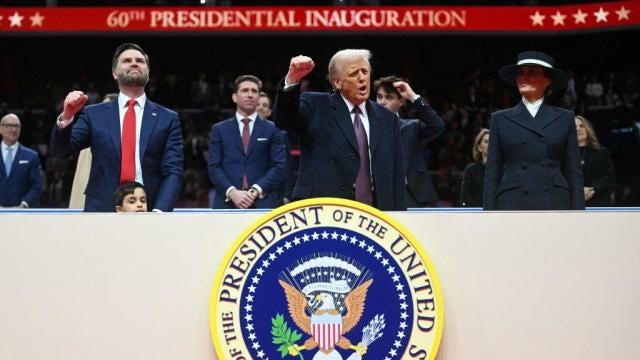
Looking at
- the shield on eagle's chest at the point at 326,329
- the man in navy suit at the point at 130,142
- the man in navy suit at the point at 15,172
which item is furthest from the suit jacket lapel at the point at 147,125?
the man in navy suit at the point at 15,172

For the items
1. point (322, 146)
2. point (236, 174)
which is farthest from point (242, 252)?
point (236, 174)

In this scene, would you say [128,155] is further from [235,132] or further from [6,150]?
[6,150]

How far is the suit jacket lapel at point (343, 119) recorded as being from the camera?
4.28m

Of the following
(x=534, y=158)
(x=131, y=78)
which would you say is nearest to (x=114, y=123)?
(x=131, y=78)

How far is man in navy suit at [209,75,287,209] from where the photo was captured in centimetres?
607

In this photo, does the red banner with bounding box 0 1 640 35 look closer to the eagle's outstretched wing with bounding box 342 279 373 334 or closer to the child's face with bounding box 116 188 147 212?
the child's face with bounding box 116 188 147 212

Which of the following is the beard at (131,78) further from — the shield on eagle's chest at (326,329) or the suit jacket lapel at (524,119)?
the shield on eagle's chest at (326,329)

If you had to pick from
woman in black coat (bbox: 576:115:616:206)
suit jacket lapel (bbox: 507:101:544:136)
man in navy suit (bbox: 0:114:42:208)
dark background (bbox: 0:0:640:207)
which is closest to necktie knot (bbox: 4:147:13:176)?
man in navy suit (bbox: 0:114:42:208)

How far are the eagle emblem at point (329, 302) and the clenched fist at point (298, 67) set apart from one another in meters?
0.97

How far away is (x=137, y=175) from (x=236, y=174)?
146 cm

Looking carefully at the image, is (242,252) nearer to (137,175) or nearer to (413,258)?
(413,258)

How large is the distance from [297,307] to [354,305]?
17cm

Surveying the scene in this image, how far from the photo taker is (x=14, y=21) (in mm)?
17578

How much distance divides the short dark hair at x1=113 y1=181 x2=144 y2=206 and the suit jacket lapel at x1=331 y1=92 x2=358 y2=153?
96 centimetres
